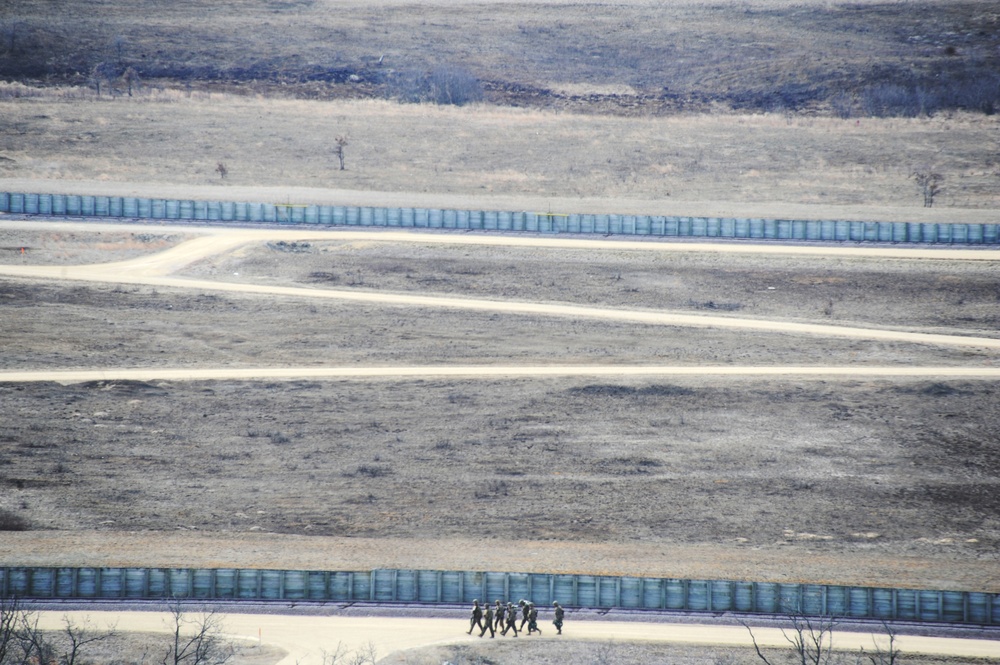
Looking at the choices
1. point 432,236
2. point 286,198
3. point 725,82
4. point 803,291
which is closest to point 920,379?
point 803,291

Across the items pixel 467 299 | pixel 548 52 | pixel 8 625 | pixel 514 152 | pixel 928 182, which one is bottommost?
pixel 8 625

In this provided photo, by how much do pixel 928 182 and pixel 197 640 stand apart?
59921mm

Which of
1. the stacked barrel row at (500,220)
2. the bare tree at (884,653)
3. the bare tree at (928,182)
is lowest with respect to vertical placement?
the bare tree at (884,653)

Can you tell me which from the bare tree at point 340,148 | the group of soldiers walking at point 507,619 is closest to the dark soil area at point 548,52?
the bare tree at point 340,148

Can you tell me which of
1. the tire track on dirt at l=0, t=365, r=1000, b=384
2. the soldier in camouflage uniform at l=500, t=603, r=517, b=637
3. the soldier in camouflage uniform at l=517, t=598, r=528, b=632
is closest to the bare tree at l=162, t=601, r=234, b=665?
the soldier in camouflage uniform at l=500, t=603, r=517, b=637

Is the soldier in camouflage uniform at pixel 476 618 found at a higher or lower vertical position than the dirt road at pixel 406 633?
higher

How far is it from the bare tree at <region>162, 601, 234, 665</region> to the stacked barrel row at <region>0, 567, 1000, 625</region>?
1.07 metres

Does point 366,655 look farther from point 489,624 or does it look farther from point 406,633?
point 489,624

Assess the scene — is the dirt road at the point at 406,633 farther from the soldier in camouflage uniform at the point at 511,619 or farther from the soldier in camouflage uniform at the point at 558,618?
the soldier in camouflage uniform at the point at 511,619

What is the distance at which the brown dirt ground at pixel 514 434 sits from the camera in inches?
1373

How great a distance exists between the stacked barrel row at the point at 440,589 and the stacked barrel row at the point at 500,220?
119 feet

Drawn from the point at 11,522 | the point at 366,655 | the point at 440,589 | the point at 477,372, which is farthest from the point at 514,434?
the point at 11,522

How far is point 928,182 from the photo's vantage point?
7462cm

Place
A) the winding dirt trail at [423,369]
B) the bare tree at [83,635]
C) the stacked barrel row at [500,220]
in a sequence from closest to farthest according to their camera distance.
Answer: the bare tree at [83,635] → the winding dirt trail at [423,369] → the stacked barrel row at [500,220]
